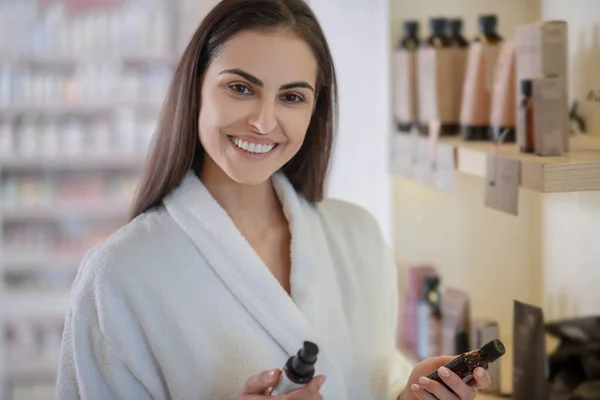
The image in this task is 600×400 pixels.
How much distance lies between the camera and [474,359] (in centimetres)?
125

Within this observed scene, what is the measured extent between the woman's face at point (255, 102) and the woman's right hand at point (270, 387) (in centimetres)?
36

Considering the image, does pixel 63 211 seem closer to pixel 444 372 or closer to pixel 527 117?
pixel 527 117

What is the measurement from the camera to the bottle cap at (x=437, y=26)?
2.22m

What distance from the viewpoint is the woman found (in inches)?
55.4

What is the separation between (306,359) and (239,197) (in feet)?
1.69

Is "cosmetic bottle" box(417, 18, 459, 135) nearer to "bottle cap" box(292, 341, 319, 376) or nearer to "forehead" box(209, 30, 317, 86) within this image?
Result: "forehead" box(209, 30, 317, 86)

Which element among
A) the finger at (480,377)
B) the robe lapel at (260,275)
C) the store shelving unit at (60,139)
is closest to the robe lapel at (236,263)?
the robe lapel at (260,275)

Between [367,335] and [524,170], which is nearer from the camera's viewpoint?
[524,170]

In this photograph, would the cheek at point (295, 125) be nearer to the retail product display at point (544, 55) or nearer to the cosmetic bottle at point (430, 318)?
the retail product display at point (544, 55)

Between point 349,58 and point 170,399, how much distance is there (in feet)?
4.45

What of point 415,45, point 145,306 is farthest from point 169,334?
point 415,45

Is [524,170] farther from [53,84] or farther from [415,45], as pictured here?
[53,84]

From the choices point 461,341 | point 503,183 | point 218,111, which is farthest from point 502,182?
point 461,341

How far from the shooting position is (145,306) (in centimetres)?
144
